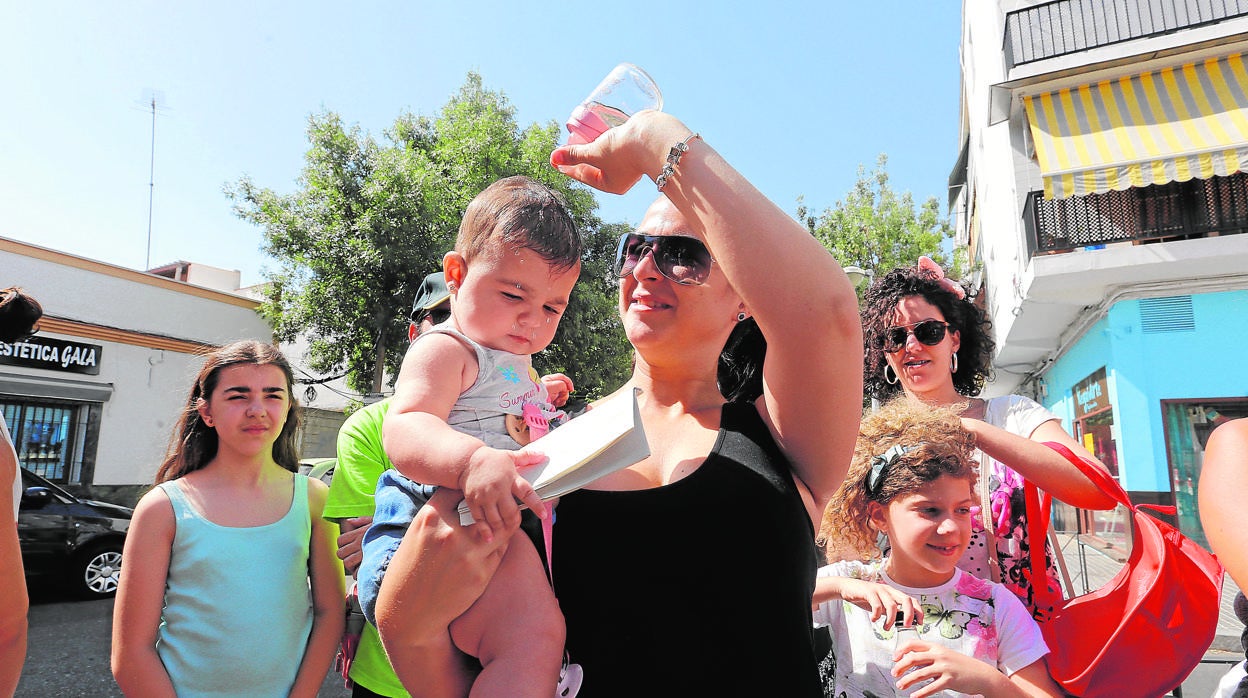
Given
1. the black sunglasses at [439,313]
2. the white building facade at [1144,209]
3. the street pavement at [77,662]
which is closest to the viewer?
the black sunglasses at [439,313]

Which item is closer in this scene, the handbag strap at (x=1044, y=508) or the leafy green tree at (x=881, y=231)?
the handbag strap at (x=1044, y=508)

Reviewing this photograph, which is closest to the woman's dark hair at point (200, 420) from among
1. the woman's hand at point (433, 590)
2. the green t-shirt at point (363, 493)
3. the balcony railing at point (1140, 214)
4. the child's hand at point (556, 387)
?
the green t-shirt at point (363, 493)

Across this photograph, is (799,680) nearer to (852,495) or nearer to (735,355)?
(735,355)

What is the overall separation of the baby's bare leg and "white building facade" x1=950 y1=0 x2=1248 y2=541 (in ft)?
40.4

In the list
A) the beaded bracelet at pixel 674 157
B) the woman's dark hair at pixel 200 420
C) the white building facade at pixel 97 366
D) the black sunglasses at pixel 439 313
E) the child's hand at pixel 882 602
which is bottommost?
the child's hand at pixel 882 602

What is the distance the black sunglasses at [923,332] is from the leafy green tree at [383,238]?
12342mm

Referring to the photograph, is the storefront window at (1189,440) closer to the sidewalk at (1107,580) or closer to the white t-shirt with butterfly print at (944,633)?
the sidewalk at (1107,580)

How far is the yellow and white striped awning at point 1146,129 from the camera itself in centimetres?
1038

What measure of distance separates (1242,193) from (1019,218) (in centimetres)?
314

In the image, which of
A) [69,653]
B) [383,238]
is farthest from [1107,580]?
[383,238]

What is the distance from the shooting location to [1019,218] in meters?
13.3

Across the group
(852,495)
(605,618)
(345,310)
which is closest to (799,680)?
(605,618)

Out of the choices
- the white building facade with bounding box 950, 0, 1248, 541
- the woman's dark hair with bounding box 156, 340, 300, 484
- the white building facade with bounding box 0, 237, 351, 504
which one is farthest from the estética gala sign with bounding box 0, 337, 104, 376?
the white building facade with bounding box 950, 0, 1248, 541

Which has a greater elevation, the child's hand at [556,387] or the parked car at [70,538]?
the child's hand at [556,387]
